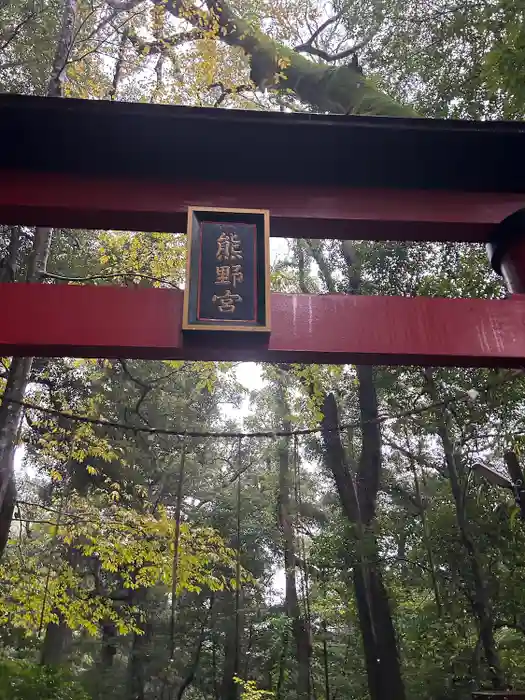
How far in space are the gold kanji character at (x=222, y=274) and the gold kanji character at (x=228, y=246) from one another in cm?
6

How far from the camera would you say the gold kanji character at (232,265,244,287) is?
258 centimetres

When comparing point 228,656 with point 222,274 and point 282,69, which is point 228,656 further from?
point 222,274

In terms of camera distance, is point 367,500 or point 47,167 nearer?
point 47,167

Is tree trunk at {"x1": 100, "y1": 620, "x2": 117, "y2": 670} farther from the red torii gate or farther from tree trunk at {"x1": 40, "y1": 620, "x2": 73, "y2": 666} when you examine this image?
the red torii gate

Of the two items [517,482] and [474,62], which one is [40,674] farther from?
[474,62]

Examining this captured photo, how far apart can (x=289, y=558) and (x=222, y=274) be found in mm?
12098

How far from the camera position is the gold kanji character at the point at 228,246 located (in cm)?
266

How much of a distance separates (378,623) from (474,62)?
7.85 meters

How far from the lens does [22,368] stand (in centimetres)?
487

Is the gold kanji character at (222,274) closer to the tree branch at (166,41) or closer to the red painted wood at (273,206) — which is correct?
the red painted wood at (273,206)

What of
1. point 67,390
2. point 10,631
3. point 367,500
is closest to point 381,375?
point 367,500

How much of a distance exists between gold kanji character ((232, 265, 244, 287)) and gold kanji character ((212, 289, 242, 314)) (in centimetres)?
7

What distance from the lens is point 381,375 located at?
9.18 meters

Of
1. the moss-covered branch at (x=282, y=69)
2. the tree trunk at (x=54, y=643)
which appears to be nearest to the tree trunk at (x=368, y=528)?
the moss-covered branch at (x=282, y=69)
